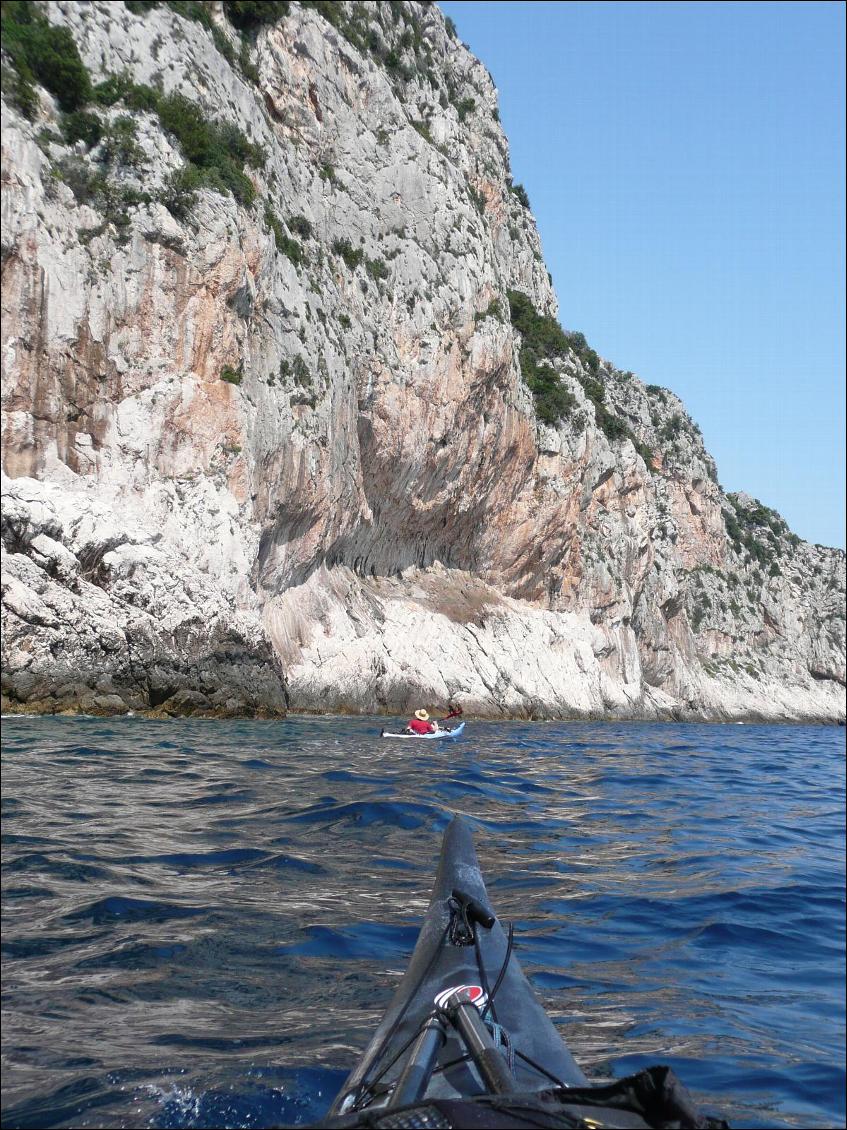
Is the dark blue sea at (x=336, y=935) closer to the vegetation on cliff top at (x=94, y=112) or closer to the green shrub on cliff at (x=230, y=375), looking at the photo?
the green shrub on cliff at (x=230, y=375)

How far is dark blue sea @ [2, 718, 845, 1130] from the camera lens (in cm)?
323

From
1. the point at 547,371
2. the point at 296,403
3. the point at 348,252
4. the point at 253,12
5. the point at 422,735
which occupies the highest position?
the point at 253,12

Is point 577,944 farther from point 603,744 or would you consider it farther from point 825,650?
point 825,650

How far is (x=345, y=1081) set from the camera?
10.6 feet

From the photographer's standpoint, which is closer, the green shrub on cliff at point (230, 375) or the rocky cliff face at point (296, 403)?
the rocky cliff face at point (296, 403)

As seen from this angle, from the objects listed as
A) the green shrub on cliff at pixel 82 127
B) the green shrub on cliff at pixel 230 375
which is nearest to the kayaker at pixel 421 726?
the green shrub on cliff at pixel 230 375

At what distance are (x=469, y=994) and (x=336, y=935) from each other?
50.1 inches

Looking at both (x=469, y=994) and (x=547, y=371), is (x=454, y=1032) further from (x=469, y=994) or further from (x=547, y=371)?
(x=547, y=371)

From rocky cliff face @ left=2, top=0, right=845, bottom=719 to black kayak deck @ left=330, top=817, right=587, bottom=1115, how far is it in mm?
14743

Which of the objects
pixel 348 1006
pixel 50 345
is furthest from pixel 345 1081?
pixel 50 345

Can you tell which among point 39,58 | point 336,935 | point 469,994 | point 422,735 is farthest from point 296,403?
point 469,994

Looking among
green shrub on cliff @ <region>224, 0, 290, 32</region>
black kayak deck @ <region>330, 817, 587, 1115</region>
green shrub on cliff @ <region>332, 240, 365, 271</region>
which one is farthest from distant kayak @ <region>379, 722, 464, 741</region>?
green shrub on cliff @ <region>224, 0, 290, 32</region>

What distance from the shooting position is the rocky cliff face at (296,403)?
19.7 m

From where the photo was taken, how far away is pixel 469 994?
367 cm
